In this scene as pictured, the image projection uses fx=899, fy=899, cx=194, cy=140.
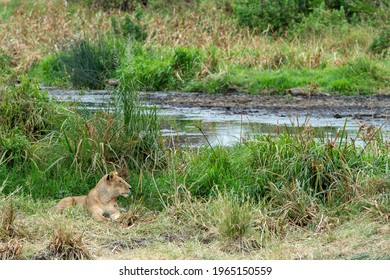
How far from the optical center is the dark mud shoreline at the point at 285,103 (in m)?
18.4

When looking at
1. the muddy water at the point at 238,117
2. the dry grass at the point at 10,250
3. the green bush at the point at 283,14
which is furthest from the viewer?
the green bush at the point at 283,14

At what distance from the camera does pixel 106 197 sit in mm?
9258

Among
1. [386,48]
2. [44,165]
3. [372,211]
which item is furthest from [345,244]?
[386,48]

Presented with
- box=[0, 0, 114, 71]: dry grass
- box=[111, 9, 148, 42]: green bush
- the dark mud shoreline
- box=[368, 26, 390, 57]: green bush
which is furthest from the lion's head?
box=[111, 9, 148, 42]: green bush

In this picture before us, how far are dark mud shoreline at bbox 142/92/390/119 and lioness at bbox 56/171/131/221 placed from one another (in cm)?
900

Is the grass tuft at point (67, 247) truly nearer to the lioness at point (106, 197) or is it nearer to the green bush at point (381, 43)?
the lioness at point (106, 197)

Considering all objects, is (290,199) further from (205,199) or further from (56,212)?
(56,212)

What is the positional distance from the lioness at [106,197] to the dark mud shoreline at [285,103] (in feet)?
29.5

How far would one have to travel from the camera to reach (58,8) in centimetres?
3331

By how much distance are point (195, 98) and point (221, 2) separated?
13.1m

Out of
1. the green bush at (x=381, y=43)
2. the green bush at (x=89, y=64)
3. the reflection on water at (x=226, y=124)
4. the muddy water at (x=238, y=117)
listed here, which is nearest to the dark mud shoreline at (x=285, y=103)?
the muddy water at (x=238, y=117)

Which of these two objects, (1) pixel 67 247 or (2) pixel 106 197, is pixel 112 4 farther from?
(1) pixel 67 247

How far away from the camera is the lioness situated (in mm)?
9219

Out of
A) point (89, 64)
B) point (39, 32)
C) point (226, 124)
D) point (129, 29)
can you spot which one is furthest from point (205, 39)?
point (226, 124)
